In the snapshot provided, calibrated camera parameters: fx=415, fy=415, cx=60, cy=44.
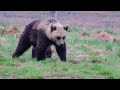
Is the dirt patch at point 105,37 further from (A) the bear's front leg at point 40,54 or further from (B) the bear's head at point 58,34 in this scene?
(A) the bear's front leg at point 40,54

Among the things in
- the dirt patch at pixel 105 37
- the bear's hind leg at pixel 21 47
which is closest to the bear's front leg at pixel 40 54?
the bear's hind leg at pixel 21 47

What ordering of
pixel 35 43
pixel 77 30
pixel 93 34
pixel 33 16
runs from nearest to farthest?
1. pixel 35 43
2. pixel 93 34
3. pixel 77 30
4. pixel 33 16

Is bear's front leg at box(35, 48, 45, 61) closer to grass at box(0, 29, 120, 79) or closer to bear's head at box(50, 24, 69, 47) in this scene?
grass at box(0, 29, 120, 79)

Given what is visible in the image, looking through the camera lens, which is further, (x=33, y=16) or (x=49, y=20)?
(x=33, y=16)

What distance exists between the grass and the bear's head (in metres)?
0.37

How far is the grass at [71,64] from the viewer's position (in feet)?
21.4

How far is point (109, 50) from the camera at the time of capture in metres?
9.60

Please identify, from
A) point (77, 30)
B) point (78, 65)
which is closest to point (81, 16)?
point (77, 30)

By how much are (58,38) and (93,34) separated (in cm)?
489

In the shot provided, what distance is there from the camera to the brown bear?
8.03 meters

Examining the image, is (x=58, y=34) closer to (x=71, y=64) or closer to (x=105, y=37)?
(x=71, y=64)
